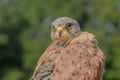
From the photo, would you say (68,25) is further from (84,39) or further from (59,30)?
(84,39)

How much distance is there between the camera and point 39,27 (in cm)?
3069

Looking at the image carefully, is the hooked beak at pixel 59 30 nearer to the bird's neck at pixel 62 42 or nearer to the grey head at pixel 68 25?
the grey head at pixel 68 25

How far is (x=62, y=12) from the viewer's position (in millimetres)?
30375

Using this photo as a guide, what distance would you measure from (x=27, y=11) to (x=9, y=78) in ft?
15.4

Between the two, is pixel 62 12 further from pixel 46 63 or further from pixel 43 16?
pixel 46 63

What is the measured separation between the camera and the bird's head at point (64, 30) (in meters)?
5.80

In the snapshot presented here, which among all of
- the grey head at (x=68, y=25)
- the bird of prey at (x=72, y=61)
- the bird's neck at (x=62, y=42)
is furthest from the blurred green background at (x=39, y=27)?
the bird of prey at (x=72, y=61)

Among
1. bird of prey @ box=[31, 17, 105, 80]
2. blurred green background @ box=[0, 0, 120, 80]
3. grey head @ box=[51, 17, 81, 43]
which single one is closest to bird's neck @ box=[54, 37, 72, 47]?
bird of prey @ box=[31, 17, 105, 80]

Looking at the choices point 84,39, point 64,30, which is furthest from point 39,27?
point 84,39

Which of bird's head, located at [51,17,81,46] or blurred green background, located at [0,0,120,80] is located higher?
blurred green background, located at [0,0,120,80]

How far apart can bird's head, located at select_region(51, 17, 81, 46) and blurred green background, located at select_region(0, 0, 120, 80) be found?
20.0 meters

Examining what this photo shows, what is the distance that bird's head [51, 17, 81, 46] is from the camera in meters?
5.80

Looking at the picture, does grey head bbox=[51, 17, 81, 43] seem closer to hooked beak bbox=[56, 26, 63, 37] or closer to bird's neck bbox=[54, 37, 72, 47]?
hooked beak bbox=[56, 26, 63, 37]

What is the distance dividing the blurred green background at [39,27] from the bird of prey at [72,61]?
2040 cm
